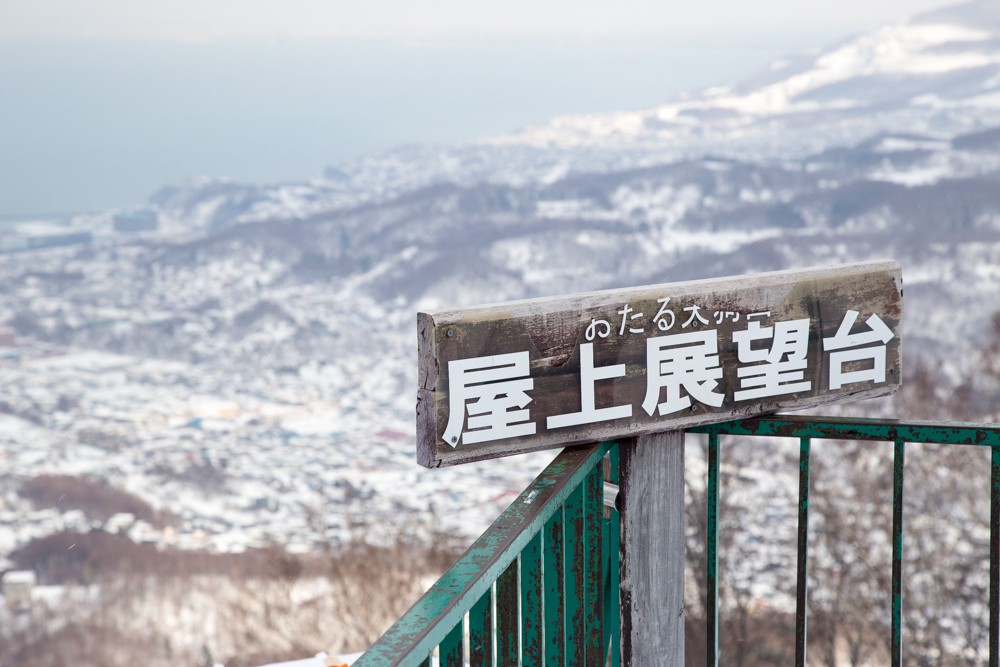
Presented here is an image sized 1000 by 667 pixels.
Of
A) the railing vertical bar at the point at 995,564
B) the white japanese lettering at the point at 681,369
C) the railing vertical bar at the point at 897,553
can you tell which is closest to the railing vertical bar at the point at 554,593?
the white japanese lettering at the point at 681,369

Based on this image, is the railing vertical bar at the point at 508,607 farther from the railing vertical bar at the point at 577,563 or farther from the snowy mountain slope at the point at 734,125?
the snowy mountain slope at the point at 734,125

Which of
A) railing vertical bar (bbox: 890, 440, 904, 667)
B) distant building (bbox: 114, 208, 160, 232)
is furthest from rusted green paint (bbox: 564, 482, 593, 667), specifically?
distant building (bbox: 114, 208, 160, 232)

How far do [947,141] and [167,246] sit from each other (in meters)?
58.6

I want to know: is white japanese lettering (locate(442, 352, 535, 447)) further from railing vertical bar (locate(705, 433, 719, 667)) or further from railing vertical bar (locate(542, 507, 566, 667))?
railing vertical bar (locate(705, 433, 719, 667))

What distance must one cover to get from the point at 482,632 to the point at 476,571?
112mm

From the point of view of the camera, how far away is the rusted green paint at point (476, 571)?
81cm

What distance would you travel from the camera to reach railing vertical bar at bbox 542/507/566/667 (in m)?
1.24

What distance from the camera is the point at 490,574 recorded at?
97 centimetres

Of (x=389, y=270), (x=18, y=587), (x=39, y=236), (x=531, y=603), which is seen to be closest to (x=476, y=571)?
(x=531, y=603)

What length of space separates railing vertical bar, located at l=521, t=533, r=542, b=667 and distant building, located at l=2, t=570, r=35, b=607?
30670 mm

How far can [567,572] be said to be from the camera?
1.31 m

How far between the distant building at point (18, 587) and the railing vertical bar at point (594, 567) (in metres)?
30.5

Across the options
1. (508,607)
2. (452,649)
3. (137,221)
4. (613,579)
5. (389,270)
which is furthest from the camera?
(137,221)

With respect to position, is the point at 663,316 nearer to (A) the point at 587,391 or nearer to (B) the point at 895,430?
(A) the point at 587,391
